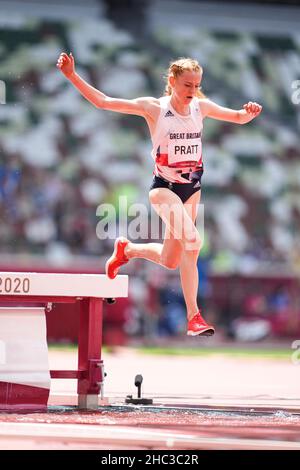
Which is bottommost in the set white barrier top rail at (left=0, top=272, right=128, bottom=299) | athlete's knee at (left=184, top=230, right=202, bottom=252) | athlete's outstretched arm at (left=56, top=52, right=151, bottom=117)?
white barrier top rail at (left=0, top=272, right=128, bottom=299)

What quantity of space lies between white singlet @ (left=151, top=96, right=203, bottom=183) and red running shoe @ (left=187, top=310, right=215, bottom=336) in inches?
30.8

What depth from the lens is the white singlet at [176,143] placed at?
531 cm

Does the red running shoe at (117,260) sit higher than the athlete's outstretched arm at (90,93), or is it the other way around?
the athlete's outstretched arm at (90,93)

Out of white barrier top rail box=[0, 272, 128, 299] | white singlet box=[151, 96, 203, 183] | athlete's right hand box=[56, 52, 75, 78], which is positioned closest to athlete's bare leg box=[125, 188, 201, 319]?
white singlet box=[151, 96, 203, 183]

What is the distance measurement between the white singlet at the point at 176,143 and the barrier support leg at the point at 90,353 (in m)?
0.85

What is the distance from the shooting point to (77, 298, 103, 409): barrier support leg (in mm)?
5336

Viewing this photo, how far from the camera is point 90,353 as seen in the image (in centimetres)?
540

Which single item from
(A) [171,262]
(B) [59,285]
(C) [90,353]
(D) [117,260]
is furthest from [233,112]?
(C) [90,353]

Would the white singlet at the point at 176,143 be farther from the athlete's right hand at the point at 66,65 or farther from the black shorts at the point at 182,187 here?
the athlete's right hand at the point at 66,65

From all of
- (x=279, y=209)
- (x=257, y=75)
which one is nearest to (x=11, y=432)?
(x=279, y=209)

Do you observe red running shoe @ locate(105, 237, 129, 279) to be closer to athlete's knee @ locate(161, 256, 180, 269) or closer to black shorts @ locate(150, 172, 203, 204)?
athlete's knee @ locate(161, 256, 180, 269)

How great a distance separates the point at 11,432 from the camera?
3998 mm

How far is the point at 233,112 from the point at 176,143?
40cm

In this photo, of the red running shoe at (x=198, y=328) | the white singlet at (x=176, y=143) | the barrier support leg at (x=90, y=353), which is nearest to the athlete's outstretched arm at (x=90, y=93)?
the white singlet at (x=176, y=143)
